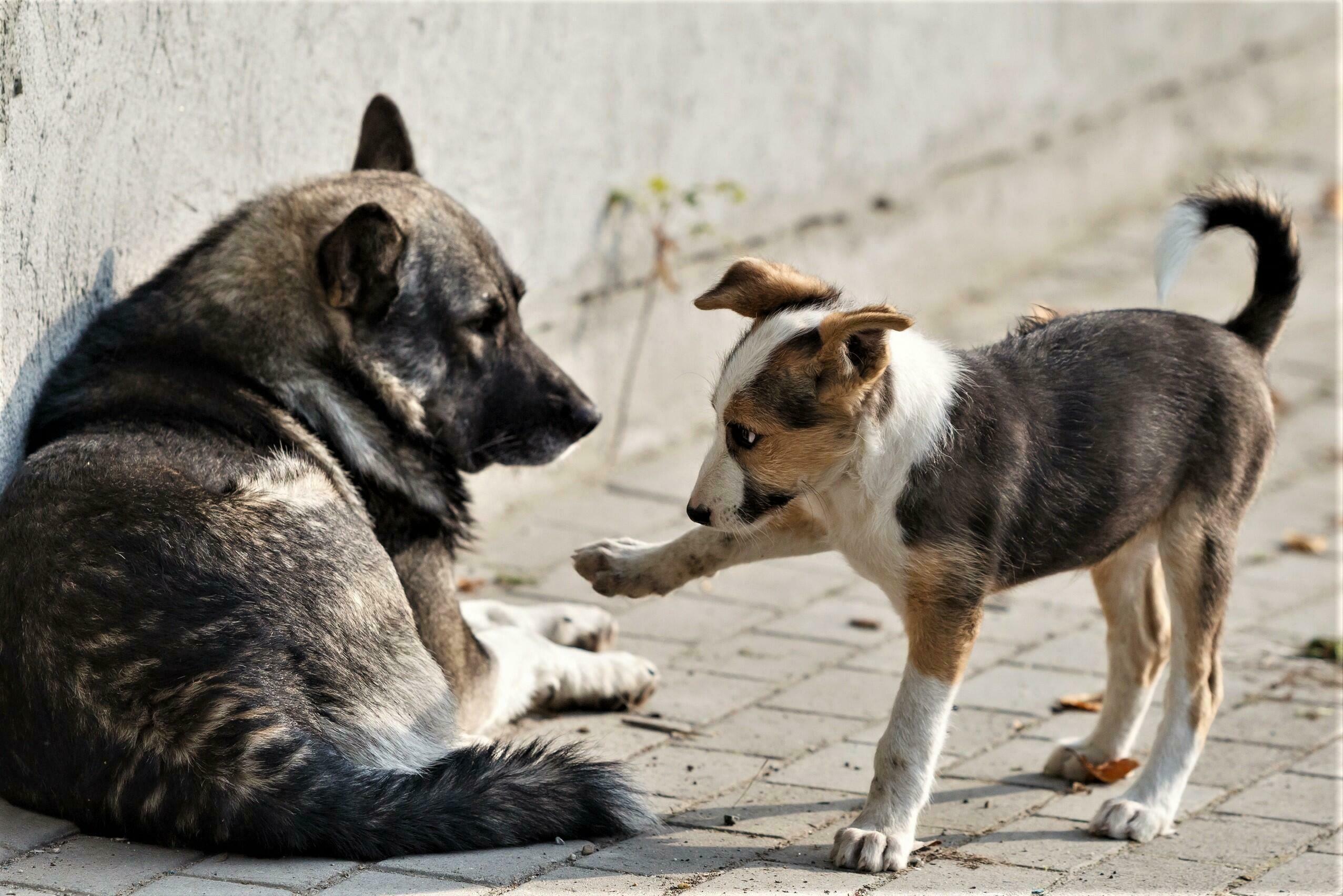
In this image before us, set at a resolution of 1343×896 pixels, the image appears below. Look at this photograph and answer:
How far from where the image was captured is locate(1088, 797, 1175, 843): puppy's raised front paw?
13.7 ft

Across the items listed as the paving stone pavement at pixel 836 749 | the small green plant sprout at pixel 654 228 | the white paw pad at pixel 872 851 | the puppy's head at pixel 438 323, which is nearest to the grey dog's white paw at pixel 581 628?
the paving stone pavement at pixel 836 749

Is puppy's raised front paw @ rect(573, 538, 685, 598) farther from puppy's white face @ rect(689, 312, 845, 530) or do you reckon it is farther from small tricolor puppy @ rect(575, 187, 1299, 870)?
puppy's white face @ rect(689, 312, 845, 530)

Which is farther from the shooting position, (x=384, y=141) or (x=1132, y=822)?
(x=384, y=141)

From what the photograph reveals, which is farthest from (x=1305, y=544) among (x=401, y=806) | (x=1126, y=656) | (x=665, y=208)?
(x=401, y=806)

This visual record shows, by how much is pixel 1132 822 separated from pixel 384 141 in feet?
10.7

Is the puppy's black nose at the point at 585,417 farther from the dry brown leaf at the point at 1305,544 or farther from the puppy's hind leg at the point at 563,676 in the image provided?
the dry brown leaf at the point at 1305,544

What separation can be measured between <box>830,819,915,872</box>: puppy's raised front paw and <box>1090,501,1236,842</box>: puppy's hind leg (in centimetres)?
69

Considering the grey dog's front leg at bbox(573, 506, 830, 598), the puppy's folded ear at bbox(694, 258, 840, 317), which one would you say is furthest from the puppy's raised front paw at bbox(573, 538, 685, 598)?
the puppy's folded ear at bbox(694, 258, 840, 317)

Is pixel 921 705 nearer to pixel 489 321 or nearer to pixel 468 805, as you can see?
pixel 468 805

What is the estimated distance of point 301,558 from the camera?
409 cm

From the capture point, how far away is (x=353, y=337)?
4773 millimetres

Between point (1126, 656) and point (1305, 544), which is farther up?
point (1305, 544)

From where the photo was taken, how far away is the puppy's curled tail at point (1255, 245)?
4.53 m

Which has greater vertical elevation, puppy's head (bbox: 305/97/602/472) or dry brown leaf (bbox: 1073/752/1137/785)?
puppy's head (bbox: 305/97/602/472)
